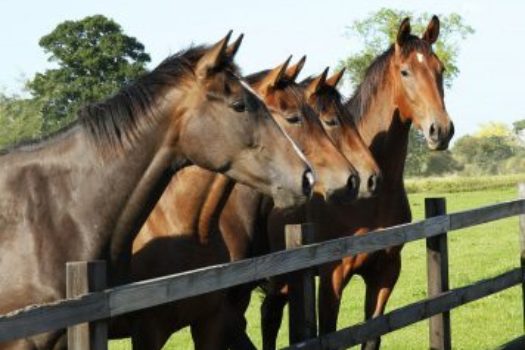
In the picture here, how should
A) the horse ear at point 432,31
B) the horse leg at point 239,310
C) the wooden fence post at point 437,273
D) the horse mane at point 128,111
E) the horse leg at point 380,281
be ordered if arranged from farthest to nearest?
1. the horse ear at point 432,31
2. the horse leg at point 380,281
3. the wooden fence post at point 437,273
4. the horse leg at point 239,310
5. the horse mane at point 128,111

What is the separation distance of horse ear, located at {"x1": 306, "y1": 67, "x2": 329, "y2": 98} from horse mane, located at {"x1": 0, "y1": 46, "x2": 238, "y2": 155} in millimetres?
1997

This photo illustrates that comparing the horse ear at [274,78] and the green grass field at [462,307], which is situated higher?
the horse ear at [274,78]

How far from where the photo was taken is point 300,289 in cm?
462

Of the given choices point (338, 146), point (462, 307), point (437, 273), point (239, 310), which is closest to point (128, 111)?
point (239, 310)

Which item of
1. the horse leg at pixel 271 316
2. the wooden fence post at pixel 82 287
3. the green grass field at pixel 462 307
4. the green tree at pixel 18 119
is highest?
the green tree at pixel 18 119

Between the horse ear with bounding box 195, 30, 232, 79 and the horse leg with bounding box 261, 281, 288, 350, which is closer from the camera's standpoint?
the horse ear with bounding box 195, 30, 232, 79

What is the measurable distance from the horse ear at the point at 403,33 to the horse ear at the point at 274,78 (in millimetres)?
1622

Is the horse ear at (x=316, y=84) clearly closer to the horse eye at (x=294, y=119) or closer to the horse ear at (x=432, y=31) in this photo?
the horse eye at (x=294, y=119)

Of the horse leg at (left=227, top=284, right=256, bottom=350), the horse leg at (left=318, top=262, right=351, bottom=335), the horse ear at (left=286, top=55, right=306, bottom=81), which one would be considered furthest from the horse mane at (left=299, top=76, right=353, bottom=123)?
the horse leg at (left=227, top=284, right=256, bottom=350)

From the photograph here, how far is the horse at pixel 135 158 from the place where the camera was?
3.77 metres

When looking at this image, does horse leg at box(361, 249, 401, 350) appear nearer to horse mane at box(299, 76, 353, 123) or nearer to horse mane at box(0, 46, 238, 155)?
horse mane at box(299, 76, 353, 123)

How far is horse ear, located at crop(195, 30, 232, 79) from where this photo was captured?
3.90 m

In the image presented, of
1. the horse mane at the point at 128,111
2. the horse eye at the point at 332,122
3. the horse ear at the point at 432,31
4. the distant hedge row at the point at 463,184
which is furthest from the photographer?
the distant hedge row at the point at 463,184

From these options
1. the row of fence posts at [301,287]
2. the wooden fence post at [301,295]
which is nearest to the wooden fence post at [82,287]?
the row of fence posts at [301,287]
